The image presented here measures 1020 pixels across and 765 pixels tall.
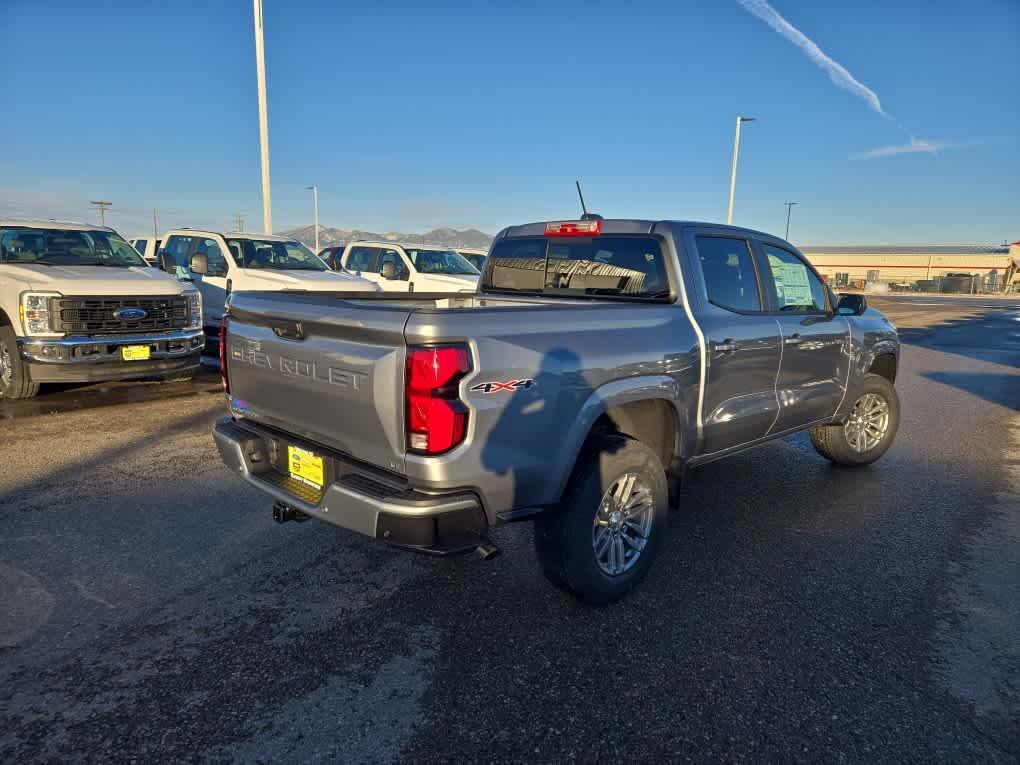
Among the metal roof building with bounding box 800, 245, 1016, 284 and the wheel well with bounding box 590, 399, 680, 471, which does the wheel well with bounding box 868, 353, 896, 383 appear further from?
the metal roof building with bounding box 800, 245, 1016, 284

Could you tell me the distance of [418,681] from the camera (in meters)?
2.62

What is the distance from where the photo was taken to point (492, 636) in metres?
2.94

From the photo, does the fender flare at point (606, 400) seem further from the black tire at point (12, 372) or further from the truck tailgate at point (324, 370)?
Result: the black tire at point (12, 372)

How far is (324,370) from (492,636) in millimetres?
1417

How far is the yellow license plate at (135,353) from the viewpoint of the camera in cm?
713

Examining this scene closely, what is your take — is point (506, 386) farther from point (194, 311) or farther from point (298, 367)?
point (194, 311)

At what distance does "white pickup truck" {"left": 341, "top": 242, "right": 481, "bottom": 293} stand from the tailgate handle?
11317 millimetres

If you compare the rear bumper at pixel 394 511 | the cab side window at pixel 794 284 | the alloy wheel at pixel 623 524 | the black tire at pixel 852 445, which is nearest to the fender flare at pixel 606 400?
the alloy wheel at pixel 623 524

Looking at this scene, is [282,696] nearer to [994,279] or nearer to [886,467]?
[886,467]

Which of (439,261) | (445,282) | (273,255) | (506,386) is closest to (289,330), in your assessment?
(506,386)

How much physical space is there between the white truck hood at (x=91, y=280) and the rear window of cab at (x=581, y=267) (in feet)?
15.7

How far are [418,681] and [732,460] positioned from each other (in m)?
4.05

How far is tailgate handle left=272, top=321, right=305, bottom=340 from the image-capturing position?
2.92 m

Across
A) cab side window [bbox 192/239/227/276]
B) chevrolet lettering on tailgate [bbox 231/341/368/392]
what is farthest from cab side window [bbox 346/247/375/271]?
chevrolet lettering on tailgate [bbox 231/341/368/392]
